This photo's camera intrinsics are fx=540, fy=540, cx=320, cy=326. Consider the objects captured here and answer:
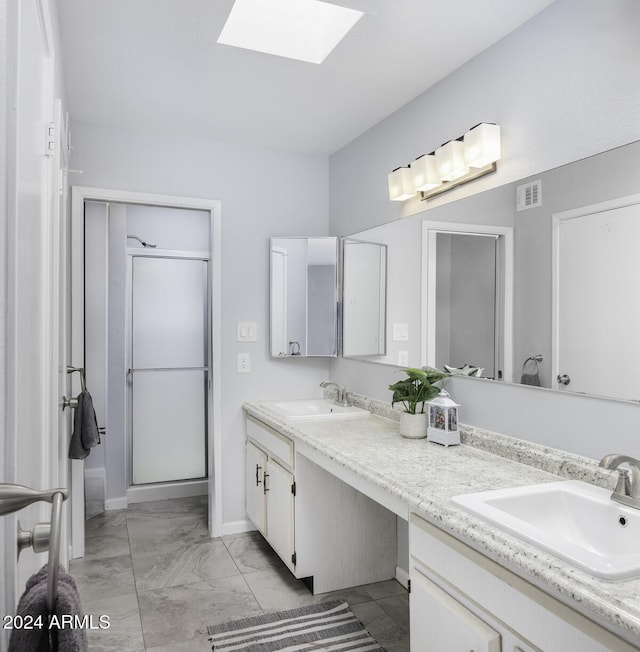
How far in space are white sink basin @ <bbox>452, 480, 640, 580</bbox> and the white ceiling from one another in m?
1.62

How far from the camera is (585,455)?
1.69 metres

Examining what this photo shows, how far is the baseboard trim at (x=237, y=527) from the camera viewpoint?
10.8ft

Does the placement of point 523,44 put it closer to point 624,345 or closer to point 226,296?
point 624,345

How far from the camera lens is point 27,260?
98cm

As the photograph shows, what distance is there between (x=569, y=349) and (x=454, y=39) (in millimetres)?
1278

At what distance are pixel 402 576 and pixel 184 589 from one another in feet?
3.49

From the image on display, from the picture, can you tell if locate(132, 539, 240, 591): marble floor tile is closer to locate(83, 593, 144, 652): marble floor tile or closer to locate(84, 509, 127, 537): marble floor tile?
locate(83, 593, 144, 652): marble floor tile

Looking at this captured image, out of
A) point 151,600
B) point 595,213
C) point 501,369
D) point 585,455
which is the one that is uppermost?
point 595,213

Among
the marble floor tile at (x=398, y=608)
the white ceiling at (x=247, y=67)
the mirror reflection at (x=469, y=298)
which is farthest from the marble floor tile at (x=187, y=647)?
the white ceiling at (x=247, y=67)

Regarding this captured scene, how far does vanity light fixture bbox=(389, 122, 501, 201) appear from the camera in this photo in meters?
2.10

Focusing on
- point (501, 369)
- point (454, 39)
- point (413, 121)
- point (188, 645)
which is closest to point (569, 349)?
point (501, 369)

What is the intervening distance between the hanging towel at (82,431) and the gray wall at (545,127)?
5.56ft

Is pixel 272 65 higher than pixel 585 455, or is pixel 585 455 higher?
pixel 272 65

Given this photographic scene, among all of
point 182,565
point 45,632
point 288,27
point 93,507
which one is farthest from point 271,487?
point 45,632
